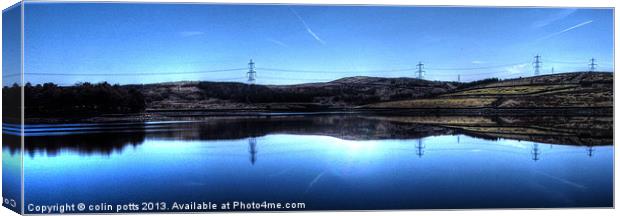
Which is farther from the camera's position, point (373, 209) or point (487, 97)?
point (487, 97)

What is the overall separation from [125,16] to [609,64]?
714 centimetres

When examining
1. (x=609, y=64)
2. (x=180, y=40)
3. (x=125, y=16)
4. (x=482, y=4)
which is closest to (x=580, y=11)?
(x=609, y=64)

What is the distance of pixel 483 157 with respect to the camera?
980 cm

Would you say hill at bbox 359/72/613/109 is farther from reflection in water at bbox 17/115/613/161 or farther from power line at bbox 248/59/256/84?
power line at bbox 248/59/256/84

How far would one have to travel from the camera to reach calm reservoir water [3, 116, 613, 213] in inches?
365

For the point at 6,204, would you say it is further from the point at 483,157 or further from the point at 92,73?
the point at 483,157

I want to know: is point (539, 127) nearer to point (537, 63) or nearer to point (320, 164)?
point (537, 63)

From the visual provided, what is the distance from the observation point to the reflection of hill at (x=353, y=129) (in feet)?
→ 30.9

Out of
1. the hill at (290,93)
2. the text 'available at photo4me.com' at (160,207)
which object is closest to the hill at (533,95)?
the hill at (290,93)

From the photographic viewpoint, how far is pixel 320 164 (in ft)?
31.3

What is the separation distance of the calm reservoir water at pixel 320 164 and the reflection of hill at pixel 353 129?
0.05ft

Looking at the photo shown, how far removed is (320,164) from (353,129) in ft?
2.33

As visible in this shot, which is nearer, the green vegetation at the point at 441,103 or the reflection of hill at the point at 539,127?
the reflection of hill at the point at 539,127

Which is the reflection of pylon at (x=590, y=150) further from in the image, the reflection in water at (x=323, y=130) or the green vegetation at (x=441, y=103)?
the green vegetation at (x=441, y=103)
